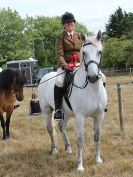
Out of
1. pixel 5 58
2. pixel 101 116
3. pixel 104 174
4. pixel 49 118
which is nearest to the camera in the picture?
pixel 104 174

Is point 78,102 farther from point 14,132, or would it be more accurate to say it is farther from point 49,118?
point 14,132

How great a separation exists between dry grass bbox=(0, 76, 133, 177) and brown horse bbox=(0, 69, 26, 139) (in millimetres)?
786

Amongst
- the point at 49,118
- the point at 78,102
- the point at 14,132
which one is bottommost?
the point at 14,132

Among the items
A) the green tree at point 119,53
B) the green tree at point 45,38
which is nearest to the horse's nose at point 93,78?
the green tree at point 119,53

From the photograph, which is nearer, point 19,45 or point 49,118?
point 49,118

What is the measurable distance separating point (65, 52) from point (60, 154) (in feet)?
6.93

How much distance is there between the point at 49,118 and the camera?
8625 mm

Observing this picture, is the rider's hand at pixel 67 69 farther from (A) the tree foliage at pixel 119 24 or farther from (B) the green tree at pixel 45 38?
(B) the green tree at pixel 45 38

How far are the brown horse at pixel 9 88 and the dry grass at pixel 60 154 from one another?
2.58 feet

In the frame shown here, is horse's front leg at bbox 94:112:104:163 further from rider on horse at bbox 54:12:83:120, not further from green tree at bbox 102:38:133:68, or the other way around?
green tree at bbox 102:38:133:68

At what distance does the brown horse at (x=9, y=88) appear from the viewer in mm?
10141

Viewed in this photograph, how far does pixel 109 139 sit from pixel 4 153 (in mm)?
2407

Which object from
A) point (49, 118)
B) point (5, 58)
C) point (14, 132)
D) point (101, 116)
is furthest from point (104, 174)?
point (5, 58)

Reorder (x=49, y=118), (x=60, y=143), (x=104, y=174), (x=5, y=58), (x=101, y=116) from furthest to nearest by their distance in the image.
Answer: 1. (x=5, y=58)
2. (x=60, y=143)
3. (x=49, y=118)
4. (x=101, y=116)
5. (x=104, y=174)
